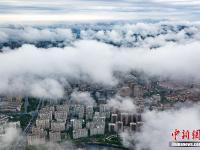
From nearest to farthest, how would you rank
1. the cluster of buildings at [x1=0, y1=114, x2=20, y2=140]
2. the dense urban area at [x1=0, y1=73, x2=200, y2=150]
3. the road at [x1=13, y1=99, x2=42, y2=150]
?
the road at [x1=13, y1=99, x2=42, y2=150] → the dense urban area at [x1=0, y1=73, x2=200, y2=150] → the cluster of buildings at [x1=0, y1=114, x2=20, y2=140]

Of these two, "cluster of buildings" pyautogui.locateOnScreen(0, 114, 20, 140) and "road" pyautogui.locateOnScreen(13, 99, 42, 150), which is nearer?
"road" pyautogui.locateOnScreen(13, 99, 42, 150)

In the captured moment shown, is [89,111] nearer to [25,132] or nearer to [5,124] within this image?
[25,132]

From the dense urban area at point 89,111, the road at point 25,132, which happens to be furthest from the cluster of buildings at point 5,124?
the road at point 25,132

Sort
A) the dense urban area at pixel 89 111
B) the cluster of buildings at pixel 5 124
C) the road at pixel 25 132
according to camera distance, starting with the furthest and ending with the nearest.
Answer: the cluster of buildings at pixel 5 124
the dense urban area at pixel 89 111
the road at pixel 25 132

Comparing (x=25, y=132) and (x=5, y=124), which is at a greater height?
(x=5, y=124)

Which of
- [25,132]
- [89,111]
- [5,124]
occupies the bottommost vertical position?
[25,132]

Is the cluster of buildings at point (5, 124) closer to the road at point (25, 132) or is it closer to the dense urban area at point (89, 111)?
the dense urban area at point (89, 111)

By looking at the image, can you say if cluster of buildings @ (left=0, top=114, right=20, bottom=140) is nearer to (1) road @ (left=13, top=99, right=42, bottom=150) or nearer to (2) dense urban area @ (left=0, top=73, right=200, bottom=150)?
(2) dense urban area @ (left=0, top=73, right=200, bottom=150)

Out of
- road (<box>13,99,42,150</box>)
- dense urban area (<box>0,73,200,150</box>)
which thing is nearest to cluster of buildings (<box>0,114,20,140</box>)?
dense urban area (<box>0,73,200,150</box>)

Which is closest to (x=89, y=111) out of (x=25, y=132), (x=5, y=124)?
(x=25, y=132)

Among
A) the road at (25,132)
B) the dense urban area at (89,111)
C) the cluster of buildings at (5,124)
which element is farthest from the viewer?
the cluster of buildings at (5,124)

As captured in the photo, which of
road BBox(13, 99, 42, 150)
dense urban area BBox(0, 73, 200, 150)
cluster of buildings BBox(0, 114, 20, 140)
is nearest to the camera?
road BBox(13, 99, 42, 150)
